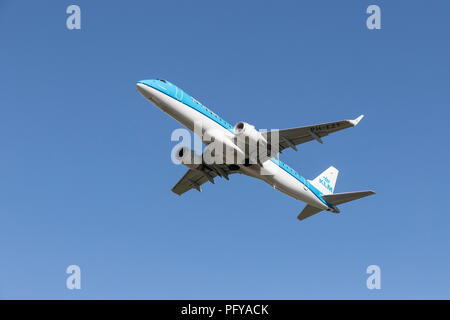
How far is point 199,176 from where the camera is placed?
45.9 meters

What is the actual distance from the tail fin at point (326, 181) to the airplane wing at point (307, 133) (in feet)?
26.7

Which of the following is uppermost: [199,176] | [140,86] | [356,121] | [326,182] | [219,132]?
[140,86]

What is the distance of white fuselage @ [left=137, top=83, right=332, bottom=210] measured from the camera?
120 ft

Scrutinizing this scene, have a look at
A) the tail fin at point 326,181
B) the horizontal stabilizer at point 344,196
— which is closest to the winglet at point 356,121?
the horizontal stabilizer at point 344,196

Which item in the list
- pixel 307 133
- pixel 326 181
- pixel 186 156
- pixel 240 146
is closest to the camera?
pixel 307 133

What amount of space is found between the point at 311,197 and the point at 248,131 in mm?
10797

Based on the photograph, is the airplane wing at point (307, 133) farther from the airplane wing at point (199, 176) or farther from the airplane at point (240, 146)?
the airplane wing at point (199, 176)

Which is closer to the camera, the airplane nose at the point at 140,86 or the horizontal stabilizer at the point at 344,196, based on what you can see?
the airplane nose at the point at 140,86

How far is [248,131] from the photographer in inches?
1469

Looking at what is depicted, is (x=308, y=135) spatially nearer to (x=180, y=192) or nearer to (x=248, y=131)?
(x=248, y=131)

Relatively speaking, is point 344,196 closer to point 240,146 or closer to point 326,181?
point 326,181

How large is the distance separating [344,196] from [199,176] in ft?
43.8

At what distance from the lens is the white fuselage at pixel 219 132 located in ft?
120

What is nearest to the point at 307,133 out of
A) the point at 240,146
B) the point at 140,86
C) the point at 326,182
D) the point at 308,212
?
the point at 240,146
